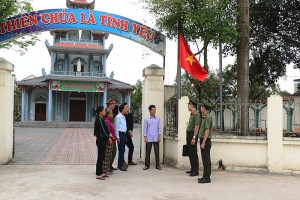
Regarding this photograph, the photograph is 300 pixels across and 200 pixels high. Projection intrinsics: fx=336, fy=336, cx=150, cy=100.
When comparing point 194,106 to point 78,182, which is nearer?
point 78,182

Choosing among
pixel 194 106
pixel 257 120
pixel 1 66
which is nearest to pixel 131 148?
pixel 194 106

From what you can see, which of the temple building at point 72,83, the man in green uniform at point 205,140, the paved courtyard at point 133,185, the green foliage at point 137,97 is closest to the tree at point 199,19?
the man in green uniform at point 205,140

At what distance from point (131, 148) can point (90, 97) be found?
1078 inches

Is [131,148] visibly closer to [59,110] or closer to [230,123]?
[230,123]

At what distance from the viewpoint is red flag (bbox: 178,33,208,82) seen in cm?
916

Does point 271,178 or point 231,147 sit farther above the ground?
point 231,147

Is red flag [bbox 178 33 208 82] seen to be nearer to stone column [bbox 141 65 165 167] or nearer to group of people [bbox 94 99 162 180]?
stone column [bbox 141 65 165 167]

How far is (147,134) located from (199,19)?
3399 mm

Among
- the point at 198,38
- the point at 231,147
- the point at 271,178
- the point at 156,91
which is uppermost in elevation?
the point at 198,38

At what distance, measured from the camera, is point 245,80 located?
33.7 feet

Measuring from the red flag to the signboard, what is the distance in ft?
82.1

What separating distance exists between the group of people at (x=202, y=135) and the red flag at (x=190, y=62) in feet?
6.62

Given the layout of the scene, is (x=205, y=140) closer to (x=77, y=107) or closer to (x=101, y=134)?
(x=101, y=134)

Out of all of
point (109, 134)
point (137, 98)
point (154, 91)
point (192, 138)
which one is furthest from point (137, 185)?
point (137, 98)
